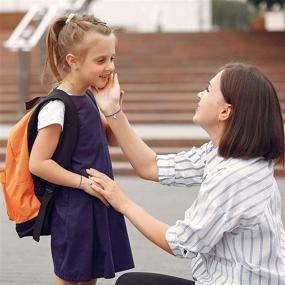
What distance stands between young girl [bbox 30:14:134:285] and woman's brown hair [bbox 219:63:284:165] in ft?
1.69

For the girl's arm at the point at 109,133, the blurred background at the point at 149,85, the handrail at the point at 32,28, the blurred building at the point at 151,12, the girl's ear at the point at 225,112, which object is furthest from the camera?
the blurred building at the point at 151,12

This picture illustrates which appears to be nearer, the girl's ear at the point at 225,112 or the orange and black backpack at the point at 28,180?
the girl's ear at the point at 225,112

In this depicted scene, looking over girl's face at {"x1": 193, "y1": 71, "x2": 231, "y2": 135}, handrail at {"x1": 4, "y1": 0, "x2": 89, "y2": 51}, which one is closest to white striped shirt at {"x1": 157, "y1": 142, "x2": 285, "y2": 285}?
girl's face at {"x1": 193, "y1": 71, "x2": 231, "y2": 135}

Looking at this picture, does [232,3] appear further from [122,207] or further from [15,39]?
[122,207]

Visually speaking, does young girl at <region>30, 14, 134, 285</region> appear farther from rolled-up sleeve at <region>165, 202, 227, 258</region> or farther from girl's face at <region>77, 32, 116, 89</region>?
rolled-up sleeve at <region>165, 202, 227, 258</region>

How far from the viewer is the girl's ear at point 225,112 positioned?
2361 millimetres

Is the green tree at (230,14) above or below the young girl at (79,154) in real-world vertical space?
below

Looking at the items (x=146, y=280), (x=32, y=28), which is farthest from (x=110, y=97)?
(x=32, y=28)

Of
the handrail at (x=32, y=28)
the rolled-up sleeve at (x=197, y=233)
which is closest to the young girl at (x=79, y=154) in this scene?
the rolled-up sleeve at (x=197, y=233)

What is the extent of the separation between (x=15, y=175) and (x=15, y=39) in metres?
8.43

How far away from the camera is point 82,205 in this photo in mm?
2719

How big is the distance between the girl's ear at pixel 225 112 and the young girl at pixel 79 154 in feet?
1.54

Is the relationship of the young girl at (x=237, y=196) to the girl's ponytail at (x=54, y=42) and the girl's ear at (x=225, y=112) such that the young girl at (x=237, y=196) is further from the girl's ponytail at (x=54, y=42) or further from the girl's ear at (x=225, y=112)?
the girl's ponytail at (x=54, y=42)

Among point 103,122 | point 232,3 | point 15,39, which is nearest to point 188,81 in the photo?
point 15,39
